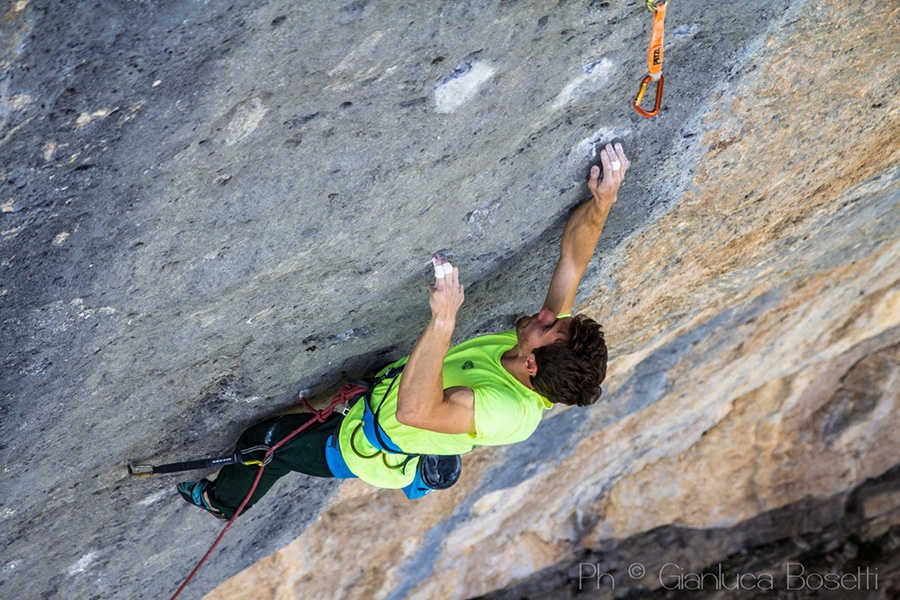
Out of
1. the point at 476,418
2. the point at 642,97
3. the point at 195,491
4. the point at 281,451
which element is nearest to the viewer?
the point at 642,97

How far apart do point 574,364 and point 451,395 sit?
15.8 inches

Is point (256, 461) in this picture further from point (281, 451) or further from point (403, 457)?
point (403, 457)

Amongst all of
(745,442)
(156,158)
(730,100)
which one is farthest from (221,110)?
(745,442)

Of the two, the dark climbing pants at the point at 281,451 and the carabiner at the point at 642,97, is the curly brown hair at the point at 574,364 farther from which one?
the dark climbing pants at the point at 281,451

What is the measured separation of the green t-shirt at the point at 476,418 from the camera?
8.78 feet

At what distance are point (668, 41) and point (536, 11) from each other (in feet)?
1.65

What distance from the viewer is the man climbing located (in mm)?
2545

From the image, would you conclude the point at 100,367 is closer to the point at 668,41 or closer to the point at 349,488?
the point at 668,41

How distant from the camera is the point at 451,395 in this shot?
102 inches

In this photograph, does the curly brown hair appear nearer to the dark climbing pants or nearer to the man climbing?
the man climbing

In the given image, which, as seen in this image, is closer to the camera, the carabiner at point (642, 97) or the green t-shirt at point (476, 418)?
the carabiner at point (642, 97)

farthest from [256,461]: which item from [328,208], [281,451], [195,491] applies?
[328,208]

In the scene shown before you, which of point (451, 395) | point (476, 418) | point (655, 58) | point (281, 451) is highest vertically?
point (655, 58)

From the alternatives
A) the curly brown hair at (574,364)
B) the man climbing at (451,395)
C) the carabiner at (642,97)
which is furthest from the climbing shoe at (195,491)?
the carabiner at (642,97)
